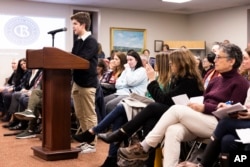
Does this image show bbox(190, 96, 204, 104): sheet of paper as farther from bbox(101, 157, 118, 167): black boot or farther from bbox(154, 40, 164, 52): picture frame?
bbox(154, 40, 164, 52): picture frame

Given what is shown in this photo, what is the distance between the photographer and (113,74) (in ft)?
16.2

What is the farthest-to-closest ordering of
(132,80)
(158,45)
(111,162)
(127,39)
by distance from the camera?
(158,45) → (127,39) → (132,80) → (111,162)

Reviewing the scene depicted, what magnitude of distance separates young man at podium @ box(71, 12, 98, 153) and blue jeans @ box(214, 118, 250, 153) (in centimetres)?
158

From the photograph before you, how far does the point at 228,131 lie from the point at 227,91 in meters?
0.40

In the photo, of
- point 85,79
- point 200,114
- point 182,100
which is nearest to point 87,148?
point 85,79

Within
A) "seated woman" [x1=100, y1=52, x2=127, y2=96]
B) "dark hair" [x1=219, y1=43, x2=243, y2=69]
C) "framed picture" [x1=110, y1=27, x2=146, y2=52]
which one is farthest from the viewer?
"framed picture" [x1=110, y1=27, x2=146, y2=52]

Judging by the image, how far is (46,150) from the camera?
3.40 metres

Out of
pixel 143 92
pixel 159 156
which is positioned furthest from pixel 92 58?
pixel 159 156

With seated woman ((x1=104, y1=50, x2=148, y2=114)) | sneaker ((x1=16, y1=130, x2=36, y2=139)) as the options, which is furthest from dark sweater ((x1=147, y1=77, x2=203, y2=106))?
sneaker ((x1=16, y1=130, x2=36, y2=139))

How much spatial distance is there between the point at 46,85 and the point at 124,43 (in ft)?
21.2

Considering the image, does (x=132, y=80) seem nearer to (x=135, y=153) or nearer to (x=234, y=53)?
(x=135, y=153)

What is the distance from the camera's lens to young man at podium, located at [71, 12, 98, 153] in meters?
3.61

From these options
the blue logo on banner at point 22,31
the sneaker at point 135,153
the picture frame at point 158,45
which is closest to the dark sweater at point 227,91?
the sneaker at point 135,153

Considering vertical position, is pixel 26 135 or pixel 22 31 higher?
pixel 22 31
